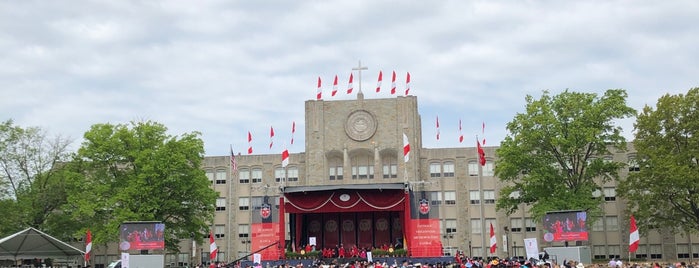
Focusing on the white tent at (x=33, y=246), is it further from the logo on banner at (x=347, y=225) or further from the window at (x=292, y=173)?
the window at (x=292, y=173)

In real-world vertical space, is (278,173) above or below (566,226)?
above

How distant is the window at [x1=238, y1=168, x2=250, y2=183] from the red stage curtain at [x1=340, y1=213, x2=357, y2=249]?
1182cm

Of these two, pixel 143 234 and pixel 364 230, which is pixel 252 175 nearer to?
pixel 364 230

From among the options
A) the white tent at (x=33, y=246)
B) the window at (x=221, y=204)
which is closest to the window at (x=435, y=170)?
the window at (x=221, y=204)

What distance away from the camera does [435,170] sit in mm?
60906

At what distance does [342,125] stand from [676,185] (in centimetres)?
2778

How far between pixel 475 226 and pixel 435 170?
590cm

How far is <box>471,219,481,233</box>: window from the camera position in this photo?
59.3 m

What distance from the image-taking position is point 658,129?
4344cm

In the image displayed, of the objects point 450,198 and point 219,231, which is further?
point 219,231

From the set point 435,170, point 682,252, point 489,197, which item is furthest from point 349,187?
point 682,252

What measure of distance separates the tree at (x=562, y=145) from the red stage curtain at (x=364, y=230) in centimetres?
1380

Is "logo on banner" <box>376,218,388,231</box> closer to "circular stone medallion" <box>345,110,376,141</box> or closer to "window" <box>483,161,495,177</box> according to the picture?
"circular stone medallion" <box>345,110,376,141</box>

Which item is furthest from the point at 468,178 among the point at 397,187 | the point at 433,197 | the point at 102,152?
the point at 102,152
